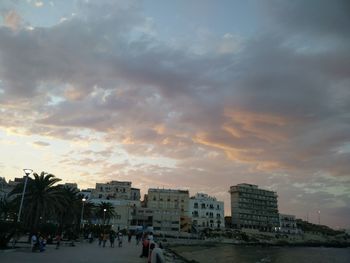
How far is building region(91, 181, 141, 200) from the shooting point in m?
122

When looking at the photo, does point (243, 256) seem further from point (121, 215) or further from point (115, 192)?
point (115, 192)

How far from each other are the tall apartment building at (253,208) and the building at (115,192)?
56204 millimetres

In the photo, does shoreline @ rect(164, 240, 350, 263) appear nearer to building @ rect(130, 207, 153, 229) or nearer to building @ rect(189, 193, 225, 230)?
building @ rect(189, 193, 225, 230)

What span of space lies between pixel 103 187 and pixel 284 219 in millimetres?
107376

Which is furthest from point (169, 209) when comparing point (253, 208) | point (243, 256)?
point (253, 208)

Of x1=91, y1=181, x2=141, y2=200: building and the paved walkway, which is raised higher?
x1=91, y1=181, x2=141, y2=200: building

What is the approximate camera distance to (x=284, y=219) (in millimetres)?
179875

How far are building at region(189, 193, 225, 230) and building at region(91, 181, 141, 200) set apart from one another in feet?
77.2

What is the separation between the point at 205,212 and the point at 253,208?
40070 millimetres

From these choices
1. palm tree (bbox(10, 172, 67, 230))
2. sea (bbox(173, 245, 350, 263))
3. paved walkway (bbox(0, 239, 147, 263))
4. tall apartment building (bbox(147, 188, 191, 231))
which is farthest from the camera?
tall apartment building (bbox(147, 188, 191, 231))

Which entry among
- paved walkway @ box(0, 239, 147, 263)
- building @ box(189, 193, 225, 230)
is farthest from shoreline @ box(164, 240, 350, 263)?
building @ box(189, 193, 225, 230)

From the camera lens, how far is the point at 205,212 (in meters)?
133

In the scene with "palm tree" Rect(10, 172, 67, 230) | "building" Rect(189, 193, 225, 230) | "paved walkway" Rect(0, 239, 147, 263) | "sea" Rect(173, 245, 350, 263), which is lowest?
"sea" Rect(173, 245, 350, 263)

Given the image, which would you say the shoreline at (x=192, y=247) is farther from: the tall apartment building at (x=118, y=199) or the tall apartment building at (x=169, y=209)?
the tall apartment building at (x=118, y=199)
